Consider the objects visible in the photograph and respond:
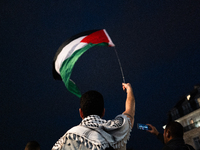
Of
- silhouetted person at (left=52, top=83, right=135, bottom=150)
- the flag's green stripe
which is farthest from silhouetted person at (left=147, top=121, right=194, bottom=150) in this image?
the flag's green stripe

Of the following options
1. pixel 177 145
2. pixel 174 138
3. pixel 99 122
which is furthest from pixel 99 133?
pixel 174 138

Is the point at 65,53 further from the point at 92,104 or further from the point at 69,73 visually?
the point at 92,104

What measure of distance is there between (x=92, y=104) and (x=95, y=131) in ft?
1.26

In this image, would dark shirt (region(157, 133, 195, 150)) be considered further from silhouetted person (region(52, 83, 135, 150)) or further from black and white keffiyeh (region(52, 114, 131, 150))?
black and white keffiyeh (region(52, 114, 131, 150))

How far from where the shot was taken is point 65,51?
19.9ft

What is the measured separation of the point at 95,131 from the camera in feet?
6.20

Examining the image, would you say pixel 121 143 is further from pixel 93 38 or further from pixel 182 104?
pixel 182 104

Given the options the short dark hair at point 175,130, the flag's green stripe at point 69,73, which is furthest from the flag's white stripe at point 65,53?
the short dark hair at point 175,130

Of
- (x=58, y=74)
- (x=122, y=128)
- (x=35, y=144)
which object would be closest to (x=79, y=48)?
(x=58, y=74)

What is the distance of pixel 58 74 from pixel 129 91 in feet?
13.0

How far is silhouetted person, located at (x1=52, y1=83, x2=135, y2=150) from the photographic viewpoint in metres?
1.81

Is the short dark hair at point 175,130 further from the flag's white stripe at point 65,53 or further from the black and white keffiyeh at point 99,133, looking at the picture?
the flag's white stripe at point 65,53

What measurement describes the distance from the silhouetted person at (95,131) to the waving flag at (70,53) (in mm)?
3532

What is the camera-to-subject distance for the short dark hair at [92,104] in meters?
2.17
